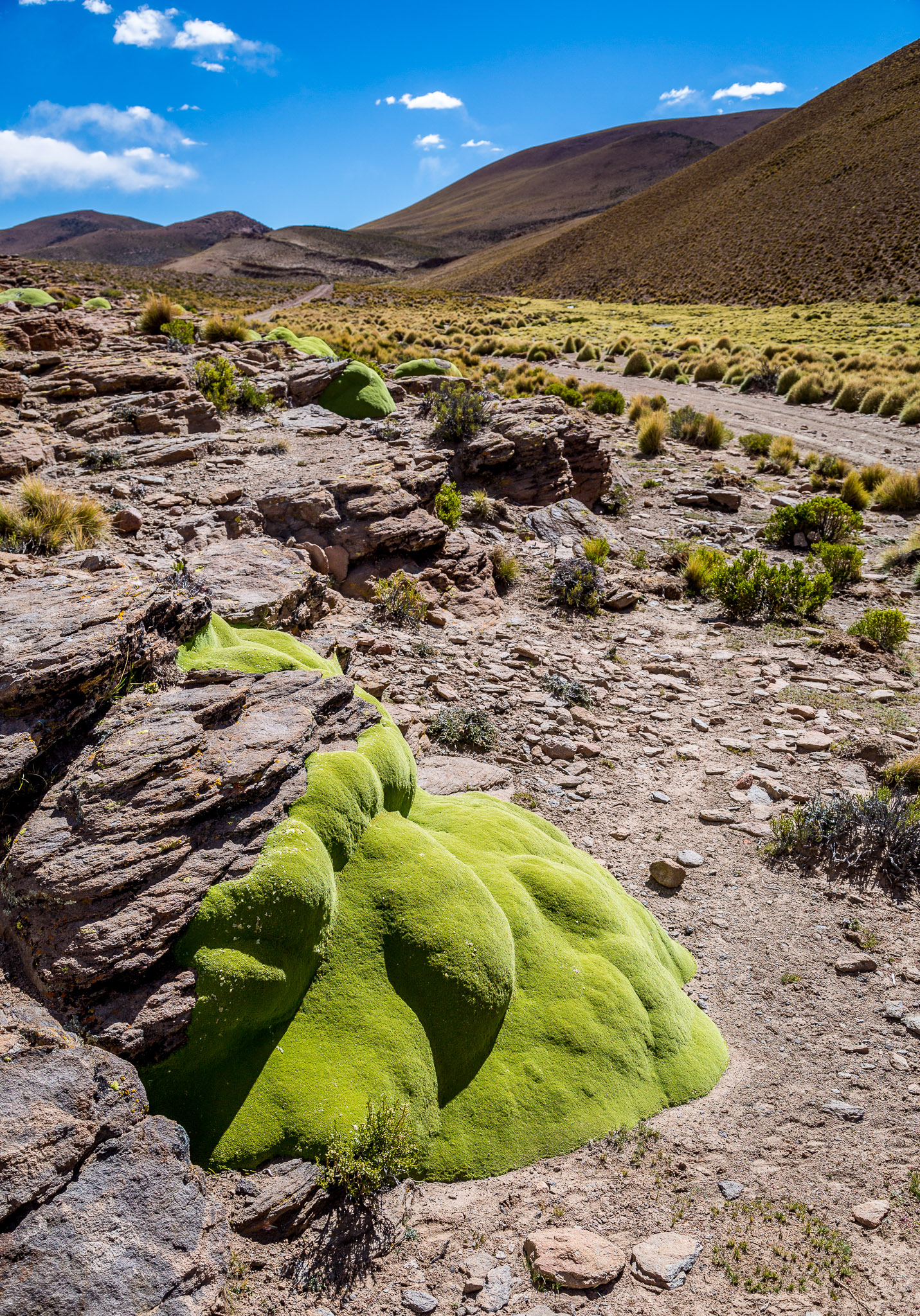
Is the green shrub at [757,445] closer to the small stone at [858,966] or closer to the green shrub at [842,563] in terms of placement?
the green shrub at [842,563]

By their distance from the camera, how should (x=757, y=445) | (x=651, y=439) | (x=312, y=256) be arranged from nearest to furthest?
(x=651, y=439)
(x=757, y=445)
(x=312, y=256)

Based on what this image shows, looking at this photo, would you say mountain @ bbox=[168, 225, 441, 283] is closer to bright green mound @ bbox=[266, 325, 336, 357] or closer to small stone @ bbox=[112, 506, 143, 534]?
bright green mound @ bbox=[266, 325, 336, 357]

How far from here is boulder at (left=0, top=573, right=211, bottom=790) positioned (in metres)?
2.97

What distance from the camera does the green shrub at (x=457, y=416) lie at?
12227mm

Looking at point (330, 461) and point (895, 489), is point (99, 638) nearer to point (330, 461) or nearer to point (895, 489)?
point (330, 461)

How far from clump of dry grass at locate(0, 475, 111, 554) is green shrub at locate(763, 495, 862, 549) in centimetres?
1087

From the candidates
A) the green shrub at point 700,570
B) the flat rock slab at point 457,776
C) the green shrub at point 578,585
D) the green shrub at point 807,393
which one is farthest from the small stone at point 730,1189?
the green shrub at point 807,393

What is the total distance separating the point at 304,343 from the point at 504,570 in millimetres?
9072

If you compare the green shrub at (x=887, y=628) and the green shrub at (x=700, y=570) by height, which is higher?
the green shrub at (x=700, y=570)

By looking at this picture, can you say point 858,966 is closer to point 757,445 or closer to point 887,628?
point 887,628

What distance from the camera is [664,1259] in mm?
2838

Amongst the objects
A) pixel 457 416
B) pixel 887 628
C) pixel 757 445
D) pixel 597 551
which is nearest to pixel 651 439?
pixel 757 445

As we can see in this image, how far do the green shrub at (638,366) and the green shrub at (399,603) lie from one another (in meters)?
22.7

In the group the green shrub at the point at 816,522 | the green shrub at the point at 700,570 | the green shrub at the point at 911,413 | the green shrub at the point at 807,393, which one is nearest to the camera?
the green shrub at the point at 700,570
